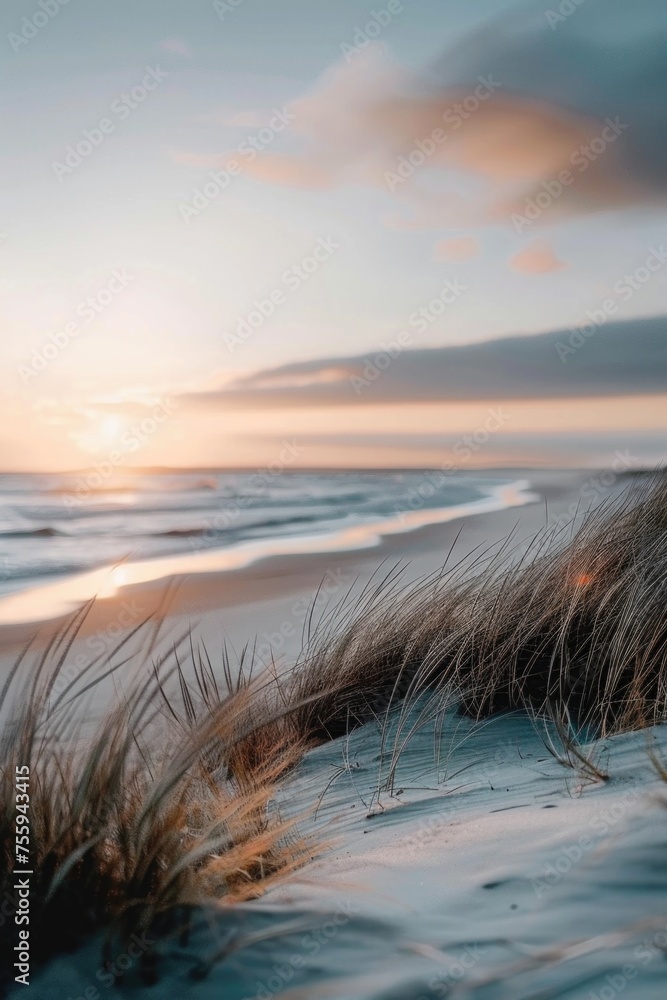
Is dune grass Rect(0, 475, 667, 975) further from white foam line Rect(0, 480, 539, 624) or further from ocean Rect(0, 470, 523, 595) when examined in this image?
ocean Rect(0, 470, 523, 595)

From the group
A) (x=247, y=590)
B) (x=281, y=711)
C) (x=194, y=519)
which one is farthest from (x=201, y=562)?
(x=281, y=711)

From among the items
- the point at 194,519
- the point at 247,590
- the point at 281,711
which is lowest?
the point at 281,711

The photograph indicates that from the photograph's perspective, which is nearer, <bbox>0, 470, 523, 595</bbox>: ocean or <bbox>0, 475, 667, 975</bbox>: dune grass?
<bbox>0, 475, 667, 975</bbox>: dune grass

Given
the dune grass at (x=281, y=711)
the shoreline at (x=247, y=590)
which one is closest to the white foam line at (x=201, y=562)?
the shoreline at (x=247, y=590)

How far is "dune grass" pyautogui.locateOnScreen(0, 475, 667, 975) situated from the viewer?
74.0 inches

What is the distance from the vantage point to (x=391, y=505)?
803 inches

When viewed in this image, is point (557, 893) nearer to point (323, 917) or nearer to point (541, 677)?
point (323, 917)

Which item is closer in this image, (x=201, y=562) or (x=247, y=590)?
(x=247, y=590)

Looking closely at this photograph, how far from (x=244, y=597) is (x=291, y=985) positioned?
278 inches

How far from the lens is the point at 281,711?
312cm

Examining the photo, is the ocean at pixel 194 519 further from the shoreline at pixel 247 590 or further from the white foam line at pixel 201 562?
the shoreline at pixel 247 590

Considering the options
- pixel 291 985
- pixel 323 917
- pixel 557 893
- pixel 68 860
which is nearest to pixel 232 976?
pixel 291 985

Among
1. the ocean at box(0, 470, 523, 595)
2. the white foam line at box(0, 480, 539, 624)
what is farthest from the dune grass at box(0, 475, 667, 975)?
the ocean at box(0, 470, 523, 595)

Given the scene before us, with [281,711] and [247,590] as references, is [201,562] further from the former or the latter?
[281,711]
